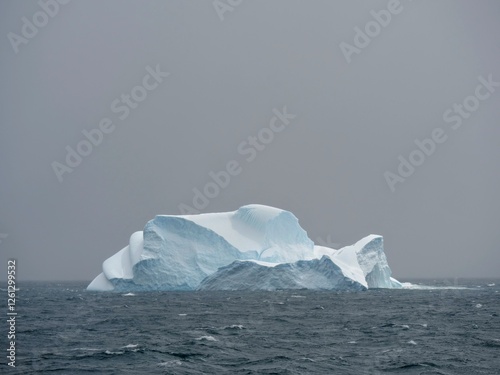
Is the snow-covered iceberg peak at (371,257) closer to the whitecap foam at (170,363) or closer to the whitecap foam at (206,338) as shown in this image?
the whitecap foam at (206,338)

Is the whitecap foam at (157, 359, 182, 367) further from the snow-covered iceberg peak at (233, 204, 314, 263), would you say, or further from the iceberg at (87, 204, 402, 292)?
the snow-covered iceberg peak at (233, 204, 314, 263)

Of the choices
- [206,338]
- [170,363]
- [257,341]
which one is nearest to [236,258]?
[206,338]

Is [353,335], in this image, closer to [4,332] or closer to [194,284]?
[4,332]

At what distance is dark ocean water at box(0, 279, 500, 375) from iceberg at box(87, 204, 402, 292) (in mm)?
15176

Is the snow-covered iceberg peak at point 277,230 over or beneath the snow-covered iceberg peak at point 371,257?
over

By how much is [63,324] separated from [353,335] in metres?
10.4

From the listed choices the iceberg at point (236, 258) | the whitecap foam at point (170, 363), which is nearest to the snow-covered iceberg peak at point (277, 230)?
the iceberg at point (236, 258)

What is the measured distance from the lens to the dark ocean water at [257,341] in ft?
50.8

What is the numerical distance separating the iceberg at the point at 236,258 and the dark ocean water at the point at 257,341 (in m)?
15.2

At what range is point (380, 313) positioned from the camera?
29.0 meters

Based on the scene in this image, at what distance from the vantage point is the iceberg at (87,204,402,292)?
46594mm

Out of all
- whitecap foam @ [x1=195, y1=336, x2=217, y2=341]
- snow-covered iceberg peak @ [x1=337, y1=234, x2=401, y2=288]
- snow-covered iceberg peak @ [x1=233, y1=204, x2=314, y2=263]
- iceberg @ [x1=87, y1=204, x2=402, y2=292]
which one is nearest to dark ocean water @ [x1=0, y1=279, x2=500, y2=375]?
whitecap foam @ [x1=195, y1=336, x2=217, y2=341]

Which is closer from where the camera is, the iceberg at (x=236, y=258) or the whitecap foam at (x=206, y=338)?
the whitecap foam at (x=206, y=338)

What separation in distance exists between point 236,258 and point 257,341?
2933 centimetres
